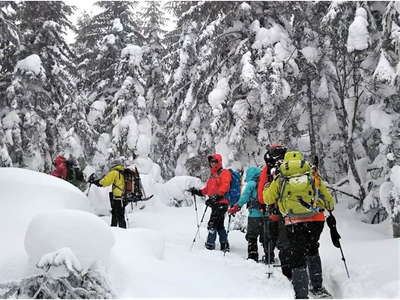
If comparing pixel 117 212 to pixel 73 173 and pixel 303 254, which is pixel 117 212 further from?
pixel 303 254

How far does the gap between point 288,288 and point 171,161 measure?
2022 centimetres

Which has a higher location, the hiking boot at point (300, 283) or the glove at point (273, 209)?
the glove at point (273, 209)

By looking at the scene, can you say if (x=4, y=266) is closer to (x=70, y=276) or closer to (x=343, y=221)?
(x=70, y=276)

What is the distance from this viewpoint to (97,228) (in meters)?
5.24

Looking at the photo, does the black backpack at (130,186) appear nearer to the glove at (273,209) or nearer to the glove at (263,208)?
the glove at (263,208)

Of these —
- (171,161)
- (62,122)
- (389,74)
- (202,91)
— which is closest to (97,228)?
(389,74)

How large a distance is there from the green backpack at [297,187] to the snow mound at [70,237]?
2.52m

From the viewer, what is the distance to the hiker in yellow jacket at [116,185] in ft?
Answer: 33.3

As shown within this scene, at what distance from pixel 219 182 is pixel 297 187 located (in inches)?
139

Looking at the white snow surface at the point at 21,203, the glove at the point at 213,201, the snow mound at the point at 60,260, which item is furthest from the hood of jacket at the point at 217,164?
the snow mound at the point at 60,260

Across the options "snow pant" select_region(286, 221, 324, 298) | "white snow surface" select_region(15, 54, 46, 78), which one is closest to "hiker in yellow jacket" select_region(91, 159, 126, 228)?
"snow pant" select_region(286, 221, 324, 298)

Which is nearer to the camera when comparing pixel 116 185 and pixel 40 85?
pixel 116 185

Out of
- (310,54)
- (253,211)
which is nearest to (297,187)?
(253,211)

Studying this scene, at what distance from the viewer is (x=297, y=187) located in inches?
234
